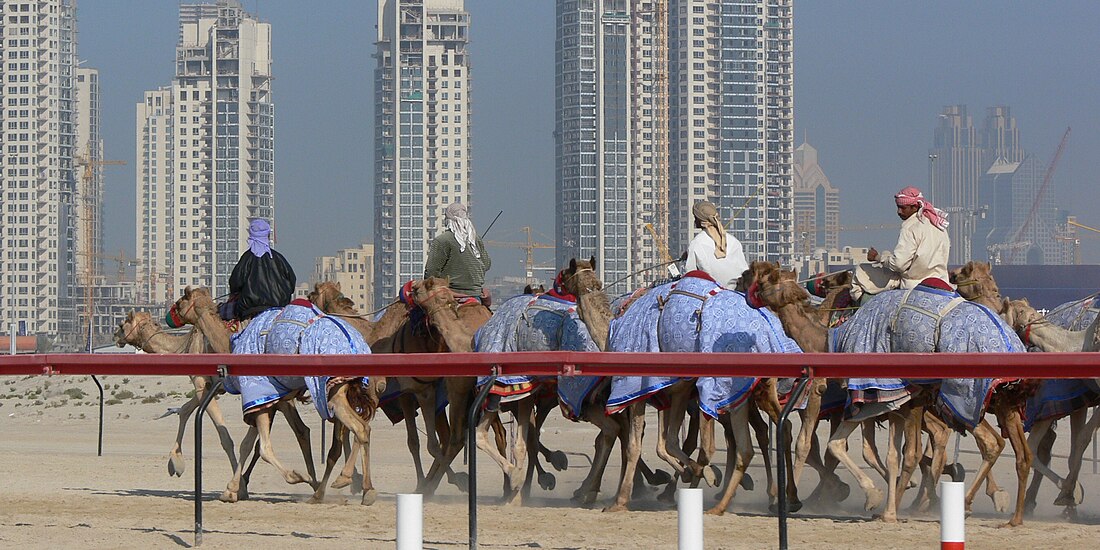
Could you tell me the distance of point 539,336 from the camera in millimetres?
11539

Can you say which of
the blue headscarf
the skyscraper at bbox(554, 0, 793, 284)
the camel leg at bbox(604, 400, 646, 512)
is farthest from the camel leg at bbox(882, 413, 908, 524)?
the skyscraper at bbox(554, 0, 793, 284)

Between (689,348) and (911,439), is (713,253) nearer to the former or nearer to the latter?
(689,348)

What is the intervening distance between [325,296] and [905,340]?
506 centimetres

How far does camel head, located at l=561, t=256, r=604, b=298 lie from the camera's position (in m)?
11.0

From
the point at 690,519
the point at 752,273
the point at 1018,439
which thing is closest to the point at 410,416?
the point at 752,273

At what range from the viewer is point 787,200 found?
170m

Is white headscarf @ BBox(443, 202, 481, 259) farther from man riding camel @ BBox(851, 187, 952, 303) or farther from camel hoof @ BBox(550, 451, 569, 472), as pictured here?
man riding camel @ BBox(851, 187, 952, 303)

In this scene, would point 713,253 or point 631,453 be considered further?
point 713,253

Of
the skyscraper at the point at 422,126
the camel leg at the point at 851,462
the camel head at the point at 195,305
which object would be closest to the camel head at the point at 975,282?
the camel leg at the point at 851,462

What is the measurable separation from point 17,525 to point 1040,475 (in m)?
6.73

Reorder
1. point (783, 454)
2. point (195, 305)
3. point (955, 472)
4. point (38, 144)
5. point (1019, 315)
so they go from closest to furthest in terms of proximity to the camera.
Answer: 1. point (783, 454)
2. point (1019, 315)
3. point (955, 472)
4. point (195, 305)
5. point (38, 144)

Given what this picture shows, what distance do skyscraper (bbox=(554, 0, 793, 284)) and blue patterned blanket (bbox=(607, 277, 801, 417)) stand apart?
154841 millimetres

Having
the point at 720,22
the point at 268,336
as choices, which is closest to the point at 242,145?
the point at 720,22

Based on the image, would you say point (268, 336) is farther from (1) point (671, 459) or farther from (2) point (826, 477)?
(2) point (826, 477)
